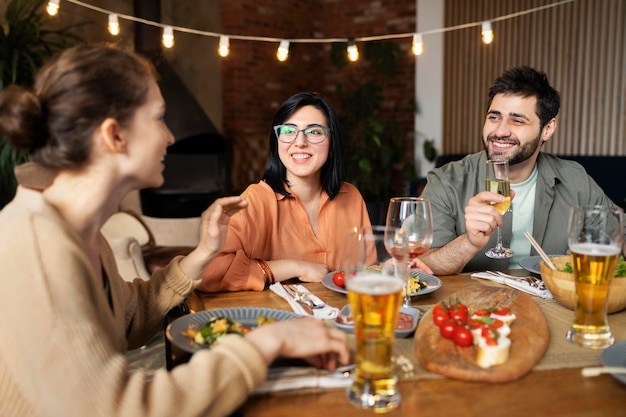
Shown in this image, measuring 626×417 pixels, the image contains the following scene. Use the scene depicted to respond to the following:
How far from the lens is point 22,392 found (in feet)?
2.90

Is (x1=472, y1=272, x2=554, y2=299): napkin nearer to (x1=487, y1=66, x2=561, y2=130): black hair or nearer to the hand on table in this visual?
the hand on table

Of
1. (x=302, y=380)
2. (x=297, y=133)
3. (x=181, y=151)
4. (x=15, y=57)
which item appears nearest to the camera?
(x=302, y=380)

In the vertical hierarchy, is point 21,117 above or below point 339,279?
above

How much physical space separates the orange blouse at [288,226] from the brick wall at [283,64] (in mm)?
4083

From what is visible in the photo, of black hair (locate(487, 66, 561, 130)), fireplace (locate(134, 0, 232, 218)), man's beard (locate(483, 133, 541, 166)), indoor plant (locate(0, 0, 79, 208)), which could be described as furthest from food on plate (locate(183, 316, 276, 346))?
fireplace (locate(134, 0, 232, 218))

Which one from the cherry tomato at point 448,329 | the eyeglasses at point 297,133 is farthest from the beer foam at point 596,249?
the eyeglasses at point 297,133

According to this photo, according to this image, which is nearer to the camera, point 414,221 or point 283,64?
point 414,221

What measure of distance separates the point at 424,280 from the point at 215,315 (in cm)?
61

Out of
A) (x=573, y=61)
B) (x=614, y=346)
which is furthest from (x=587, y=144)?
(x=614, y=346)

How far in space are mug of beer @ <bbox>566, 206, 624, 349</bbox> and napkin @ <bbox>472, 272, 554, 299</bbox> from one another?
1.01 feet

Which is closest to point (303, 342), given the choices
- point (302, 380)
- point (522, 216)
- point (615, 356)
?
point (302, 380)

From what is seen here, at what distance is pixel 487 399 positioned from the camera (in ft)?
3.01

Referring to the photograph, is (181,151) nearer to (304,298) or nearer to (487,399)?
(304,298)

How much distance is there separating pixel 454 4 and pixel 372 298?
541cm
